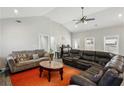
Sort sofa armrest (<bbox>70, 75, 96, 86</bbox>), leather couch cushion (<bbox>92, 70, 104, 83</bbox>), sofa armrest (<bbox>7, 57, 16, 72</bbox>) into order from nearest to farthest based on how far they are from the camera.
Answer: sofa armrest (<bbox>7, 57, 16, 72</bbox>) < sofa armrest (<bbox>70, 75, 96, 86</bbox>) < leather couch cushion (<bbox>92, 70, 104, 83</bbox>)

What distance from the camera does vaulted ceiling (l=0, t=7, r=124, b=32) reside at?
1.14 metres

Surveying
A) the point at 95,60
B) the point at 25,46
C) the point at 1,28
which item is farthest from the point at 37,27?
the point at 95,60

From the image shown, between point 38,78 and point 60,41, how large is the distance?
613mm

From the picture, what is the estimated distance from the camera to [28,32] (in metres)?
1.26

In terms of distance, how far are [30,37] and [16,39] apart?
0.18 metres

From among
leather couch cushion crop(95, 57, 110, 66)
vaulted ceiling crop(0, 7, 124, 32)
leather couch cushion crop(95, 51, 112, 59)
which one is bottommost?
leather couch cushion crop(95, 57, 110, 66)

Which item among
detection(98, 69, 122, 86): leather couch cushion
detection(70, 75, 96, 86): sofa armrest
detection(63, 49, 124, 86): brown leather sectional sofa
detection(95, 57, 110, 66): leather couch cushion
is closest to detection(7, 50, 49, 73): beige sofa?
detection(63, 49, 124, 86): brown leather sectional sofa

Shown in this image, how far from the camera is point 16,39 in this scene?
1.19 metres

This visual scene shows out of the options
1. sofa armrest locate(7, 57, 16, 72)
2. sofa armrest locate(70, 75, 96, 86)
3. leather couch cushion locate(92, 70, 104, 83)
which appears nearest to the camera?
sofa armrest locate(7, 57, 16, 72)

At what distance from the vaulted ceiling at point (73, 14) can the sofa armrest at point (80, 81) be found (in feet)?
2.23

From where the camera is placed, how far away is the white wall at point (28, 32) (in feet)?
3.74

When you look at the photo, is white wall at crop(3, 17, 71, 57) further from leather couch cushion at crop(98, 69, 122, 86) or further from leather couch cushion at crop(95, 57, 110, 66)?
leather couch cushion at crop(98, 69, 122, 86)

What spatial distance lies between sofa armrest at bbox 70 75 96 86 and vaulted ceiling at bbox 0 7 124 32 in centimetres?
68
